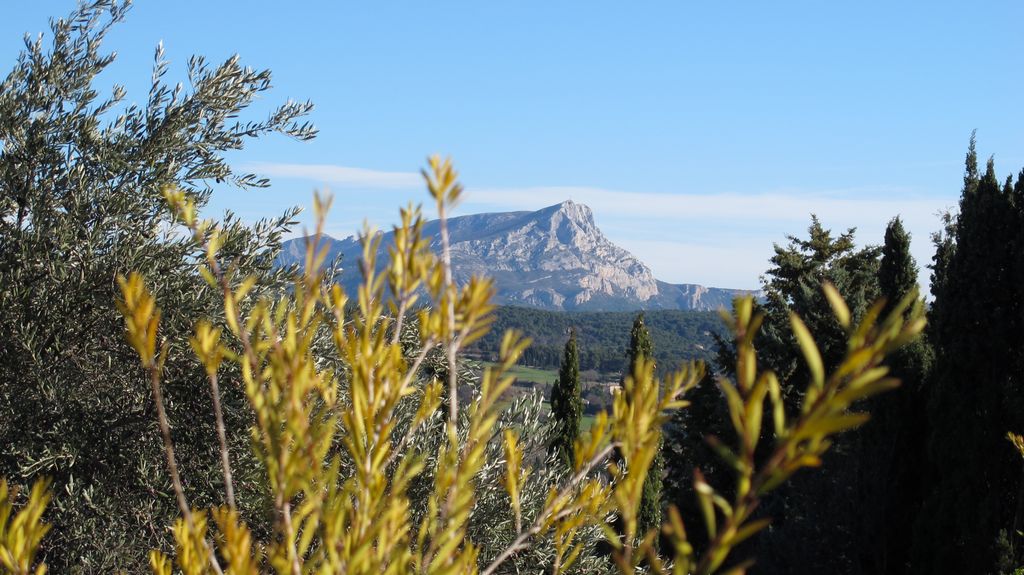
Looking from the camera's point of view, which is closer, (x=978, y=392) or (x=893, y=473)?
(x=978, y=392)

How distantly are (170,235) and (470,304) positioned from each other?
234 inches

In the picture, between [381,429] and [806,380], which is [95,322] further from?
[806,380]

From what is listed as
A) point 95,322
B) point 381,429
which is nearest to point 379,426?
point 381,429

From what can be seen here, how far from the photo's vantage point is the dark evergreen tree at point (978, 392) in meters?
14.5

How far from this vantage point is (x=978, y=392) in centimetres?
1491

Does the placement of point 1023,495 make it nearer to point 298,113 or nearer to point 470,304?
point 298,113

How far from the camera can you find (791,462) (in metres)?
1.40

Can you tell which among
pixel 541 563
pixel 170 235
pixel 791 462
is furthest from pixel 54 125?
pixel 791 462

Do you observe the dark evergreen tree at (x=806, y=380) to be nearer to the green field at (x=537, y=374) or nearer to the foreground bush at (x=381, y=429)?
the foreground bush at (x=381, y=429)

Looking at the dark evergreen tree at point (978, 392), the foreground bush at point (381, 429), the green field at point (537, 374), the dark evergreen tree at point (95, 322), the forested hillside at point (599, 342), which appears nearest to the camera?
the foreground bush at point (381, 429)

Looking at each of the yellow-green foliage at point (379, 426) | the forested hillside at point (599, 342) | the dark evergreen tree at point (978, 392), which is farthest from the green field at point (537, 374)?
the yellow-green foliage at point (379, 426)

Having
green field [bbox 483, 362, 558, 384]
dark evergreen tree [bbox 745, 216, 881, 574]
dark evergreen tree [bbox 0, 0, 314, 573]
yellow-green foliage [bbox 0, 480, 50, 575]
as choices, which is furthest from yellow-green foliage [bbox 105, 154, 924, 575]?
green field [bbox 483, 362, 558, 384]

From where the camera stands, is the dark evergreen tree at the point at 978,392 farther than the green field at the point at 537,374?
No

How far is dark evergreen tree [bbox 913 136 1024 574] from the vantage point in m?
14.5
